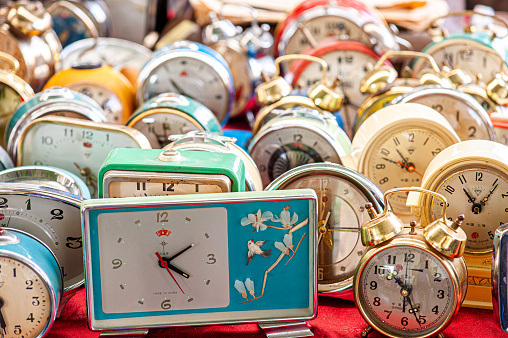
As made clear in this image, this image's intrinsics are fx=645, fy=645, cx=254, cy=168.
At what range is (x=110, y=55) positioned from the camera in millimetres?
3707

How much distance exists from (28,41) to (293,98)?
1.58 metres

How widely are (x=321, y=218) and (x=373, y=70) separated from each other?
111 centimetres

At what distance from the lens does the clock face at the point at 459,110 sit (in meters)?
2.56

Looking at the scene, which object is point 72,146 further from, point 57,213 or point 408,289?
point 408,289

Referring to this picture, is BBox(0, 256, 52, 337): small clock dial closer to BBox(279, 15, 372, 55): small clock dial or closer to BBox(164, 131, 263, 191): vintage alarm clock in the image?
BBox(164, 131, 263, 191): vintage alarm clock

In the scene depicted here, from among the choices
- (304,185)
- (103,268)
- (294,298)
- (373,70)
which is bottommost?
(294,298)

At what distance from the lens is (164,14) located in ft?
17.0

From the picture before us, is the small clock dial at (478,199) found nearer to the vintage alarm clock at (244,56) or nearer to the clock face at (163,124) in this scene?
the clock face at (163,124)

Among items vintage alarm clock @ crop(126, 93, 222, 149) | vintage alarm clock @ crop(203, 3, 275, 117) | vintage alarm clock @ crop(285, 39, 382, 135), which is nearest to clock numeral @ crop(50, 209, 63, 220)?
vintage alarm clock @ crop(126, 93, 222, 149)

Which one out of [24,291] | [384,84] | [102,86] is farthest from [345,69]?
[24,291]

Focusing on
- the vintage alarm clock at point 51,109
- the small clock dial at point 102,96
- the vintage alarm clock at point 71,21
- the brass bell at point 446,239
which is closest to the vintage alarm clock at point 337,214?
the brass bell at point 446,239

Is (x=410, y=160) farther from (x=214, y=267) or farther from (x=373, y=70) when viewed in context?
(x=214, y=267)

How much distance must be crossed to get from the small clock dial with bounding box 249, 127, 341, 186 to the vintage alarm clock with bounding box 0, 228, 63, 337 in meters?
1.03

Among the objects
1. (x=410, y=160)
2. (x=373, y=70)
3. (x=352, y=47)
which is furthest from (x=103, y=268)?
(x=352, y=47)
